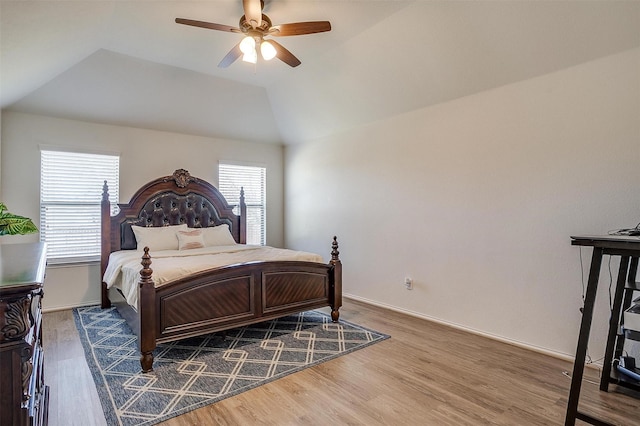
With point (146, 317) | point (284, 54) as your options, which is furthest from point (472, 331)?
point (284, 54)

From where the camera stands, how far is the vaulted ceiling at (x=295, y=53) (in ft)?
8.79

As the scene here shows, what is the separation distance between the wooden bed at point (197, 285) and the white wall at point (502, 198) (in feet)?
3.58

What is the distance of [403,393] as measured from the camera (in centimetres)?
240

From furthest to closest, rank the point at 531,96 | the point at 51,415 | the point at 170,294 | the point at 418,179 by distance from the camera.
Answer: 1. the point at 418,179
2. the point at 531,96
3. the point at 170,294
4. the point at 51,415

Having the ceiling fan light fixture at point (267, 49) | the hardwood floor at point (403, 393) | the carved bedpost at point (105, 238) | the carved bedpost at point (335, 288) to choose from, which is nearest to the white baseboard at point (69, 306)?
the carved bedpost at point (105, 238)

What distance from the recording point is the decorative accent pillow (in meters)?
4.57

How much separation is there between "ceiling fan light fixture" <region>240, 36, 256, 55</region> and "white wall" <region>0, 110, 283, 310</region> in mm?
2906

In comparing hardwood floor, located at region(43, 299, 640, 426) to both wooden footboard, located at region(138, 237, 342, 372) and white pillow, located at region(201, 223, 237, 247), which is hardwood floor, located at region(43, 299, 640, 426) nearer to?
wooden footboard, located at region(138, 237, 342, 372)

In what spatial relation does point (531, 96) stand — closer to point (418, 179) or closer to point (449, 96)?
point (449, 96)

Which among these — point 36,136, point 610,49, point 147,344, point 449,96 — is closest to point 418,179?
point 449,96

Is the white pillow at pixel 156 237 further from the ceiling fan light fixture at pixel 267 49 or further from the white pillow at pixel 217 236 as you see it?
the ceiling fan light fixture at pixel 267 49

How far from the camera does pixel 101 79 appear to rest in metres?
4.19

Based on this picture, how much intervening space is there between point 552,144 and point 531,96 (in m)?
0.50

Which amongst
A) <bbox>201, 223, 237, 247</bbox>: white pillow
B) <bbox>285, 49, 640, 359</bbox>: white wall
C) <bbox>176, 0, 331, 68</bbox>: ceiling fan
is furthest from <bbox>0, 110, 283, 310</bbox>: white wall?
<bbox>176, 0, 331, 68</bbox>: ceiling fan
